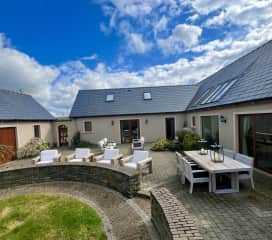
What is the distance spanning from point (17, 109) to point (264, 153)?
52.8 ft

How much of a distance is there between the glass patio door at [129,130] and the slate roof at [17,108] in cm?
712

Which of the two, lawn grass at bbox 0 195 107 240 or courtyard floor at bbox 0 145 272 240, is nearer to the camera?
courtyard floor at bbox 0 145 272 240

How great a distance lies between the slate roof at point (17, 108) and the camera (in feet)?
40.7

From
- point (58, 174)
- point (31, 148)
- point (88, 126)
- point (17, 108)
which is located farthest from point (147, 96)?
point (58, 174)

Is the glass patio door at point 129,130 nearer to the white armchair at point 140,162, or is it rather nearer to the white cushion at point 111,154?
the white cushion at point 111,154

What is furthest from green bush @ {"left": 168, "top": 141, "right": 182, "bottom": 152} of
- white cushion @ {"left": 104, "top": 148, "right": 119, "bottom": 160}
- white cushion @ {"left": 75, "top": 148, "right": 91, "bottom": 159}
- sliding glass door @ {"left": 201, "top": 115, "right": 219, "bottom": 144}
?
white cushion @ {"left": 75, "top": 148, "right": 91, "bottom": 159}

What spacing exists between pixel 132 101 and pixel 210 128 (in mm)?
8829

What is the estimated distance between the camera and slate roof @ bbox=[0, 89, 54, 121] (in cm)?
1240

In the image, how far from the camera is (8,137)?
39.4 feet

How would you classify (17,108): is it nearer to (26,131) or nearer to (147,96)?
(26,131)

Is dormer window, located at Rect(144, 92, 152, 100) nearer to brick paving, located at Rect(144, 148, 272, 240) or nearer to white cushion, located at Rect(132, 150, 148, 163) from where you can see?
white cushion, located at Rect(132, 150, 148, 163)

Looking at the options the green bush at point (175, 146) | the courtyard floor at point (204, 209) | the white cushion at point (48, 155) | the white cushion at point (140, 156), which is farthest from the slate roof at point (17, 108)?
the green bush at point (175, 146)

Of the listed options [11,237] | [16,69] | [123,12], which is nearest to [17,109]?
[16,69]

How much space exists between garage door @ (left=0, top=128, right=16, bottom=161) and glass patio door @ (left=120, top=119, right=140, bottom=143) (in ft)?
28.2
